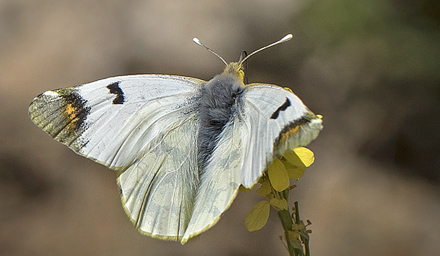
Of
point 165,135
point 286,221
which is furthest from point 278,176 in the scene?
point 165,135

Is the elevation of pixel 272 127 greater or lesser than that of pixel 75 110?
greater

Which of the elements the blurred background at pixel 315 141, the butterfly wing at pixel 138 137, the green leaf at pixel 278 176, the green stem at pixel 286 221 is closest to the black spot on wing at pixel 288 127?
the green leaf at pixel 278 176

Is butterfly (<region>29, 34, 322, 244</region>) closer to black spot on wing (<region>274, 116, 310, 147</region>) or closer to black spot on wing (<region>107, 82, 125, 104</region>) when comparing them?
black spot on wing (<region>107, 82, 125, 104</region>)

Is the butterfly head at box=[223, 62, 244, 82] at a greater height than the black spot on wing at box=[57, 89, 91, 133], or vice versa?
the butterfly head at box=[223, 62, 244, 82]

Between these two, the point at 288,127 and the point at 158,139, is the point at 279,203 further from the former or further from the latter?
the point at 158,139

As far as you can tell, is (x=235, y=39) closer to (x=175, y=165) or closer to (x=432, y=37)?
(x=432, y=37)

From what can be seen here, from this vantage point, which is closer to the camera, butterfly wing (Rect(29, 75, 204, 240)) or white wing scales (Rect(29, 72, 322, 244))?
white wing scales (Rect(29, 72, 322, 244))

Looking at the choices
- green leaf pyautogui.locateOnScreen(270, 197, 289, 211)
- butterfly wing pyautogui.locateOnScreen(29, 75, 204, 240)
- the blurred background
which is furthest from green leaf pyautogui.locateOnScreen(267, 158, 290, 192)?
the blurred background
